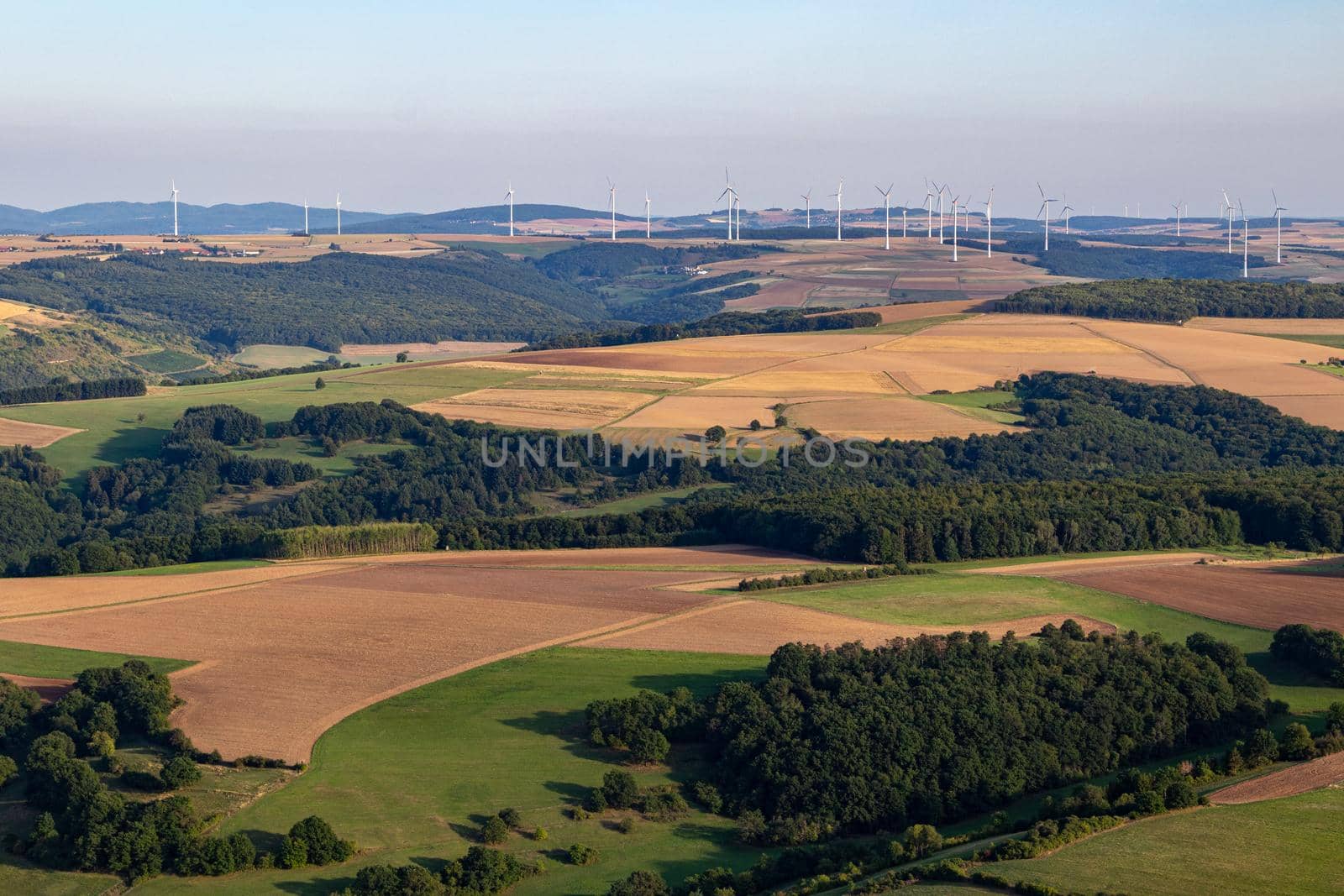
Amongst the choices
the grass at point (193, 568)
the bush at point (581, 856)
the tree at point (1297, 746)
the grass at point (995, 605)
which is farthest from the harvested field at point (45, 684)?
the tree at point (1297, 746)

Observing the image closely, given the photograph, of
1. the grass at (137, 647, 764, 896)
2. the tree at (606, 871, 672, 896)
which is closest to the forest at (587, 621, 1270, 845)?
the grass at (137, 647, 764, 896)

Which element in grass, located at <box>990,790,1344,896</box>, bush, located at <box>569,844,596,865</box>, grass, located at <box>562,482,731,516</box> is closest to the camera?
grass, located at <box>990,790,1344,896</box>

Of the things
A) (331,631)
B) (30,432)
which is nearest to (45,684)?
(331,631)

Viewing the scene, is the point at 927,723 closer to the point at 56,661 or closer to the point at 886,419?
the point at 56,661

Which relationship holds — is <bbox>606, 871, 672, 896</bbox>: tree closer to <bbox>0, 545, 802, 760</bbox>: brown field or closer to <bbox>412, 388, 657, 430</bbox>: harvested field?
<bbox>0, 545, 802, 760</bbox>: brown field

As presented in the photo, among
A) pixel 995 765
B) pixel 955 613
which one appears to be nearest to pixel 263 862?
pixel 995 765

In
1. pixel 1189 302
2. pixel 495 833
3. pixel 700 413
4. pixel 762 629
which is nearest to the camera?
pixel 495 833

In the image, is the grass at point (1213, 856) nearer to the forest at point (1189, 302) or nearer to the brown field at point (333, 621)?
the brown field at point (333, 621)
